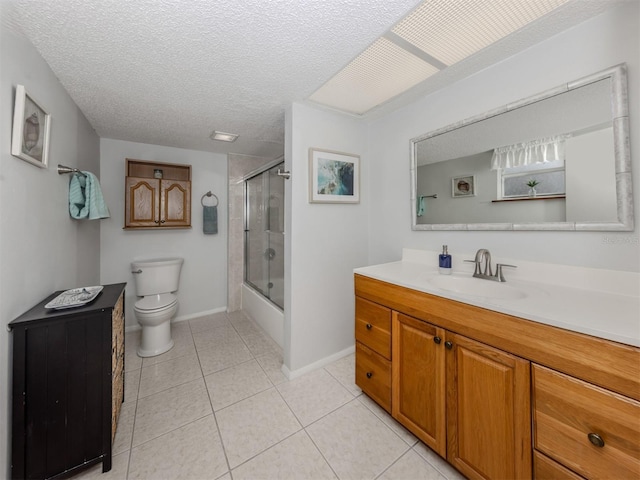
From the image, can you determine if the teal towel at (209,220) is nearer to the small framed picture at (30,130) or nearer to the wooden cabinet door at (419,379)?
the small framed picture at (30,130)

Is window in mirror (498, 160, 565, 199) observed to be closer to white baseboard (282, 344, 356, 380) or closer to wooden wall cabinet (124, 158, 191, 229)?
white baseboard (282, 344, 356, 380)

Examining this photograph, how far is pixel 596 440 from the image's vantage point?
2.36ft

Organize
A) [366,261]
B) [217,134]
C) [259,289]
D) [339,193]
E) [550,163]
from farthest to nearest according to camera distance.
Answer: [259,289]
[217,134]
[366,261]
[339,193]
[550,163]

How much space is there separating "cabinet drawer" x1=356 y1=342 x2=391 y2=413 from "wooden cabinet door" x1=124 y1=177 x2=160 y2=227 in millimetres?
2536

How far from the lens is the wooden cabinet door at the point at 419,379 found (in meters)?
1.15

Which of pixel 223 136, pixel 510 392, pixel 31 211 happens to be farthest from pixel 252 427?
pixel 223 136

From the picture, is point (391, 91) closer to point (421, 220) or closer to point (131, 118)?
point (421, 220)

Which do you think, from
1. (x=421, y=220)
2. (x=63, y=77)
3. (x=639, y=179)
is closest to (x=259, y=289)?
(x=421, y=220)

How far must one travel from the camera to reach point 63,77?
4.78 ft

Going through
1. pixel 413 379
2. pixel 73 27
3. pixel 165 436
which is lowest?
pixel 165 436

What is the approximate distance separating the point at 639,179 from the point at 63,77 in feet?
10.1

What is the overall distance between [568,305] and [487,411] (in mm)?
532

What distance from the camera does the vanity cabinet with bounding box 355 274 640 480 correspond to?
0.70m

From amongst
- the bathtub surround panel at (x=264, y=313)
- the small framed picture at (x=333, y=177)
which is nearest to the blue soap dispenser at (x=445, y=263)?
the small framed picture at (x=333, y=177)
